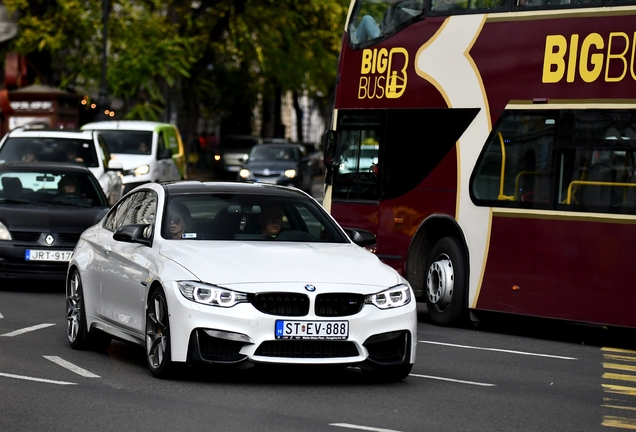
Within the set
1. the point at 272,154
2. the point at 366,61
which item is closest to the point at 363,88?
the point at 366,61

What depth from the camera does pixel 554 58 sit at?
1353 centimetres

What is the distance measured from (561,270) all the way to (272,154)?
31030 millimetres

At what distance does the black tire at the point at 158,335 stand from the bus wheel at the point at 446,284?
5.22m

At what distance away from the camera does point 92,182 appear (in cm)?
1816

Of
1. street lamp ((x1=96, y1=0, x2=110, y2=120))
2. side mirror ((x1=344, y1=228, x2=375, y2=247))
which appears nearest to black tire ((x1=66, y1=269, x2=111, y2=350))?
side mirror ((x1=344, y1=228, x2=375, y2=247))

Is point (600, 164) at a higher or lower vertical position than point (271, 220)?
higher

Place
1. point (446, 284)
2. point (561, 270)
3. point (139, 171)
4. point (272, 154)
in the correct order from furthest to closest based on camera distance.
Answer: point (272, 154) < point (139, 171) < point (446, 284) < point (561, 270)

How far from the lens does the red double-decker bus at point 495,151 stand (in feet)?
42.4

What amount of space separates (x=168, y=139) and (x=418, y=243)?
669 inches

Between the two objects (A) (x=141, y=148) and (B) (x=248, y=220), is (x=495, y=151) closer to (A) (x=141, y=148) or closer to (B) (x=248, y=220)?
(B) (x=248, y=220)

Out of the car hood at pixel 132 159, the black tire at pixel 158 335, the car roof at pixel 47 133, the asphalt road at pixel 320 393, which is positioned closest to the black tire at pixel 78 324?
the asphalt road at pixel 320 393

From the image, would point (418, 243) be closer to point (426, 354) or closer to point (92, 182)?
point (426, 354)

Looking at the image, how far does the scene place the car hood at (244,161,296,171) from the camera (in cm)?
4269

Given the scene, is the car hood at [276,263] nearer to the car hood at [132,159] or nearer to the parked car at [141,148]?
the parked car at [141,148]
